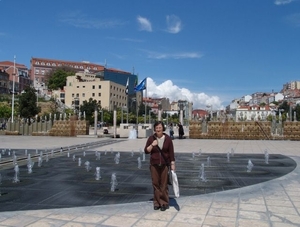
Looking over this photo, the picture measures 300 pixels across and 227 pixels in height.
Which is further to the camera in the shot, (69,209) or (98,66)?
(98,66)

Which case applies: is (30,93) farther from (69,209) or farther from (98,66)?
(98,66)

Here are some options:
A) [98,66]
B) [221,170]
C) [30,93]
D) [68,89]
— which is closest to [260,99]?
[98,66]

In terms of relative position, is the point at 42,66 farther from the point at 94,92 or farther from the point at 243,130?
the point at 243,130

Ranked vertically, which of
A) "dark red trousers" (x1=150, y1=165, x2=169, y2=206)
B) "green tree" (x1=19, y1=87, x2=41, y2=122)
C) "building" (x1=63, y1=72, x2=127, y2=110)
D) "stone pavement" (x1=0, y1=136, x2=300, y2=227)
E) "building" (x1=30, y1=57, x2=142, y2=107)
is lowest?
"stone pavement" (x1=0, y1=136, x2=300, y2=227)

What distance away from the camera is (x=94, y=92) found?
100438mm

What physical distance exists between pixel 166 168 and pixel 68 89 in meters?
103

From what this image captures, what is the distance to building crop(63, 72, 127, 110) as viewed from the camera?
98688mm

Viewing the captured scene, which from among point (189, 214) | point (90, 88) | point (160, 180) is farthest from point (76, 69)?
point (189, 214)

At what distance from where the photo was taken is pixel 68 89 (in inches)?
4085

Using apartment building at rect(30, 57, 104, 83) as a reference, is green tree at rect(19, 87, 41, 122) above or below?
below

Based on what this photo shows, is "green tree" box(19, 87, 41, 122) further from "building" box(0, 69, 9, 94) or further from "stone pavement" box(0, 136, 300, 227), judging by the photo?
"building" box(0, 69, 9, 94)

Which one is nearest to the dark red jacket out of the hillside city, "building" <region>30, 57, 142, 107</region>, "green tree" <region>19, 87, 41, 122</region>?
"green tree" <region>19, 87, 41, 122</region>

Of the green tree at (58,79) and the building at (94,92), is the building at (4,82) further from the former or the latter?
the building at (94,92)

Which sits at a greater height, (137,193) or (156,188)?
(156,188)
